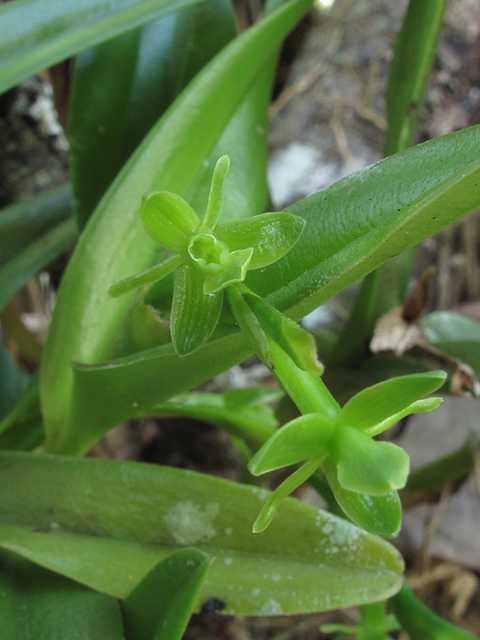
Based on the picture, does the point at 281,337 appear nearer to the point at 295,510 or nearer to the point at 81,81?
the point at 295,510

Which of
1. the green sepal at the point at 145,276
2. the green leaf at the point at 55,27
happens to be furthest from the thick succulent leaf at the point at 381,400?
the green leaf at the point at 55,27

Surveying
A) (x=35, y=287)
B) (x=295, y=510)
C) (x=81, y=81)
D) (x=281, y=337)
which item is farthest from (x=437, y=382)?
(x=35, y=287)

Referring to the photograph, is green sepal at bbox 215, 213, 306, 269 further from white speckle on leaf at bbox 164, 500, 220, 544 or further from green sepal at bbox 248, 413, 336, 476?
white speckle on leaf at bbox 164, 500, 220, 544

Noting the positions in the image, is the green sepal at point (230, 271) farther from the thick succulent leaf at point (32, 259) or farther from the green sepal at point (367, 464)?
the thick succulent leaf at point (32, 259)

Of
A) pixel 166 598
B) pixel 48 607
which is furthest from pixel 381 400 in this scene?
pixel 48 607

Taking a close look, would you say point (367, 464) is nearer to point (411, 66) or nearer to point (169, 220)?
point (169, 220)
